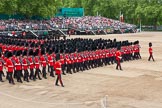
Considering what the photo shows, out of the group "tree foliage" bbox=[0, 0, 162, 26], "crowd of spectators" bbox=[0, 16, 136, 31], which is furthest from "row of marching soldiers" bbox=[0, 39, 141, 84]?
"tree foliage" bbox=[0, 0, 162, 26]

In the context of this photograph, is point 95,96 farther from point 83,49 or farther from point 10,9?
point 10,9

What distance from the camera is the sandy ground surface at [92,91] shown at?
584 inches

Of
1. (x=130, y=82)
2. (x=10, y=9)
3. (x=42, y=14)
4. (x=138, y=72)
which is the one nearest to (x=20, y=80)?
(x=130, y=82)

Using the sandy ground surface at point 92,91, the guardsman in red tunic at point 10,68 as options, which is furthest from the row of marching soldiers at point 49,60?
the sandy ground surface at point 92,91

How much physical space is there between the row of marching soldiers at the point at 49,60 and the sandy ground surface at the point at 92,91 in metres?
0.67

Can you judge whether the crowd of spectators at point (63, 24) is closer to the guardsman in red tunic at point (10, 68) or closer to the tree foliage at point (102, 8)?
the tree foliage at point (102, 8)

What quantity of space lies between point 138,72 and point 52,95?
7.82 metres

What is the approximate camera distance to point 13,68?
19188 mm

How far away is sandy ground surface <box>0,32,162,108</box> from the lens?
1484 cm

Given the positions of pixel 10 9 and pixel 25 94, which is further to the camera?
pixel 10 9

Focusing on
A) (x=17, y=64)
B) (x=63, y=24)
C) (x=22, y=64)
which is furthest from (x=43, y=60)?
(x=63, y=24)

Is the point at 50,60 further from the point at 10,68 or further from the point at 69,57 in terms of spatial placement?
the point at 10,68

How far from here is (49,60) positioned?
68.9ft

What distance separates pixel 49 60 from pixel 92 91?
15.6 ft
